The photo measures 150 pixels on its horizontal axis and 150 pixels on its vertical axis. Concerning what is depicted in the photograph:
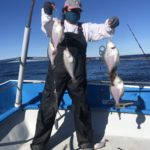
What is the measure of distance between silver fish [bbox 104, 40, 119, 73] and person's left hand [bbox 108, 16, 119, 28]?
610 mm

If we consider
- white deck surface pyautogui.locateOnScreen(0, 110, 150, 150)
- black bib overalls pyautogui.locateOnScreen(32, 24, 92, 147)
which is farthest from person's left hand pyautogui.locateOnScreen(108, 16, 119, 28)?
white deck surface pyautogui.locateOnScreen(0, 110, 150, 150)

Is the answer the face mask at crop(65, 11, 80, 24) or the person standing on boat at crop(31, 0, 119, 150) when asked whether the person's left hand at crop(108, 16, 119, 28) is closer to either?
the person standing on boat at crop(31, 0, 119, 150)

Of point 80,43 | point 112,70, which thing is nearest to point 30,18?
point 80,43

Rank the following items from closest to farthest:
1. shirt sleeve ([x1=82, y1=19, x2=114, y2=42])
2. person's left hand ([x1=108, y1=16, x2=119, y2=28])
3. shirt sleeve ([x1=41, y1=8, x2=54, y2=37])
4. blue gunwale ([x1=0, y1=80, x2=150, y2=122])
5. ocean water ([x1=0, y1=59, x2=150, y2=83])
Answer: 1. shirt sleeve ([x1=41, y1=8, x2=54, y2=37])
2. person's left hand ([x1=108, y1=16, x2=119, y2=28])
3. shirt sleeve ([x1=82, y1=19, x2=114, y2=42])
4. blue gunwale ([x1=0, y1=80, x2=150, y2=122])
5. ocean water ([x1=0, y1=59, x2=150, y2=83])

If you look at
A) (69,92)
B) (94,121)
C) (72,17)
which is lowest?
(94,121)

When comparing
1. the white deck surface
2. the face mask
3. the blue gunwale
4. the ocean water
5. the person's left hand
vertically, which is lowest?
the white deck surface

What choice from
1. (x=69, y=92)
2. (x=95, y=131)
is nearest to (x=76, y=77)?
(x=69, y=92)

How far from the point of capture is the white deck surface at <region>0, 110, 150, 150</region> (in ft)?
18.8

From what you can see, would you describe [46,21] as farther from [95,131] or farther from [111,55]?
[95,131]

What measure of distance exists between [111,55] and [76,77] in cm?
103

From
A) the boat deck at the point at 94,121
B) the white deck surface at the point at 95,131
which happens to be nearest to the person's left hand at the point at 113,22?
the boat deck at the point at 94,121

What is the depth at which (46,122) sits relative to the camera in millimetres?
5312

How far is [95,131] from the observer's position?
6.23 meters

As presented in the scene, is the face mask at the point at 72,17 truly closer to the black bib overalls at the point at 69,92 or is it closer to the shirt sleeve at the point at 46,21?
the black bib overalls at the point at 69,92
